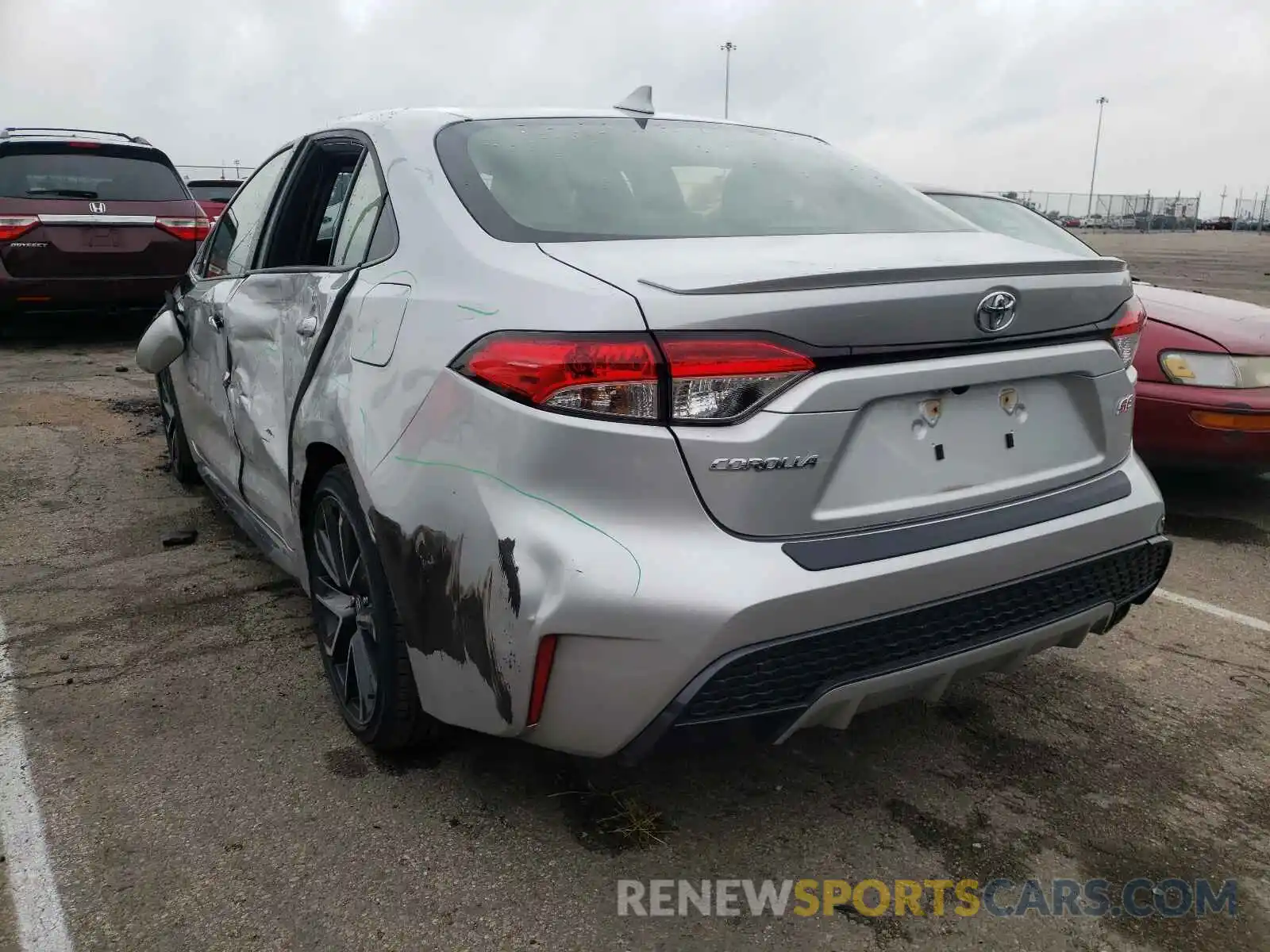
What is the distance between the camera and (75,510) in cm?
461

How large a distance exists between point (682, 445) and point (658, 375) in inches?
5.1

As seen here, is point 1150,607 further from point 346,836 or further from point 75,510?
point 75,510

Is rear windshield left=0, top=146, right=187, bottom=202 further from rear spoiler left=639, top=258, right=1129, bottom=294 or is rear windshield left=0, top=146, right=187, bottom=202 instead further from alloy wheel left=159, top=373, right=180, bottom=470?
rear spoiler left=639, top=258, right=1129, bottom=294

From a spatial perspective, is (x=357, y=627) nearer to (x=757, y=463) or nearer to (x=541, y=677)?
(x=541, y=677)

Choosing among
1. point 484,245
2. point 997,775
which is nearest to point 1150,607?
point 997,775

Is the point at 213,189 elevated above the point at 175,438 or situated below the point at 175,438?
above

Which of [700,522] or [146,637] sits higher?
[700,522]

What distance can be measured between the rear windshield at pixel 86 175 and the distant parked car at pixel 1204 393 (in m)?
7.36

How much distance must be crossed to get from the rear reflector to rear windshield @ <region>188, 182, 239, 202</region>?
13.7 metres

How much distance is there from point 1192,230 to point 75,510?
242ft

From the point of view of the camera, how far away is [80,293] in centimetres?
818

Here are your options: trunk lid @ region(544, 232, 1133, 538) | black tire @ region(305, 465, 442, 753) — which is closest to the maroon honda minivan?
black tire @ region(305, 465, 442, 753)

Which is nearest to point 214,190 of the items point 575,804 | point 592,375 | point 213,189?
point 213,189

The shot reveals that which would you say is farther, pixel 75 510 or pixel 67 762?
pixel 75 510
